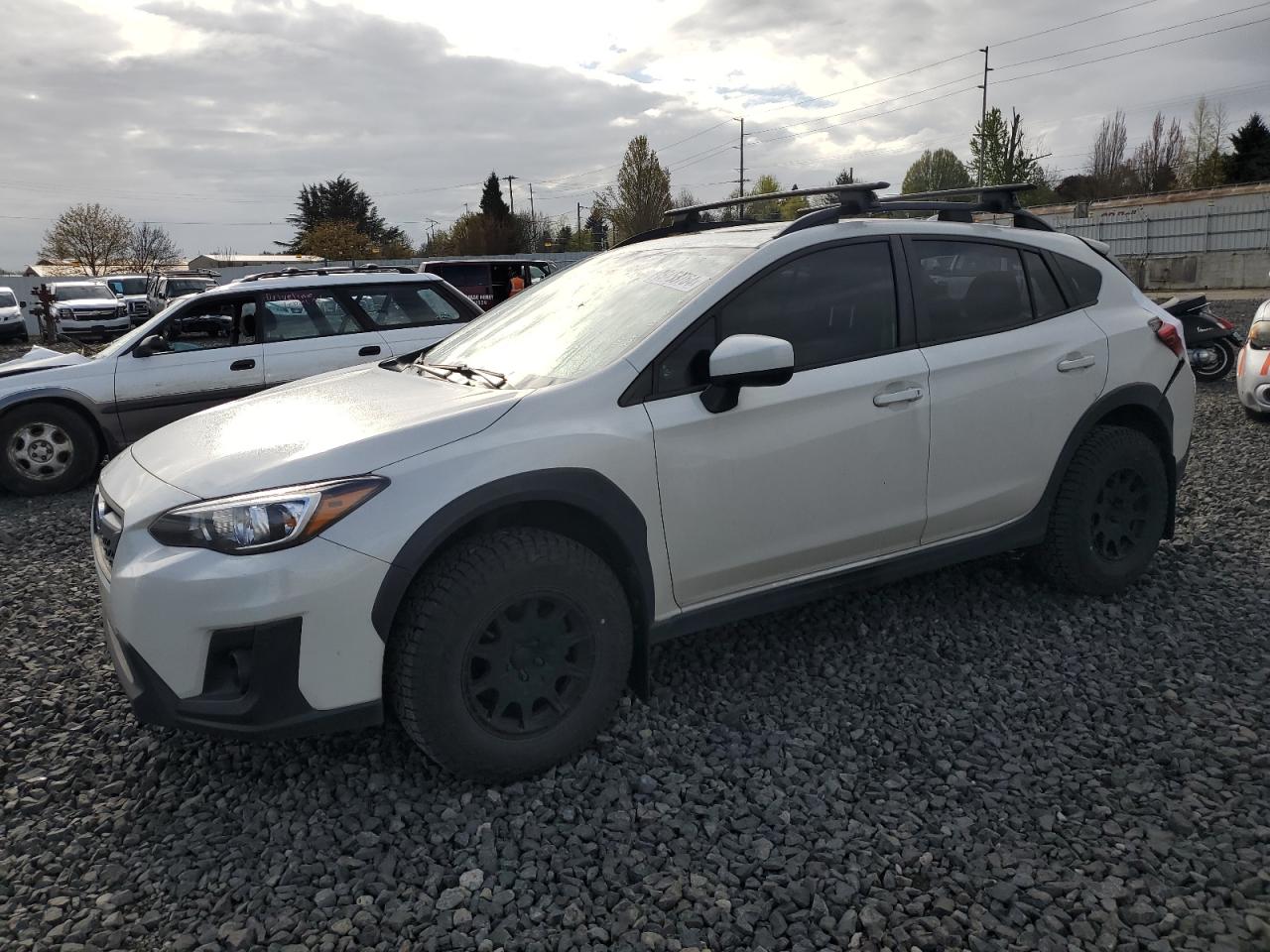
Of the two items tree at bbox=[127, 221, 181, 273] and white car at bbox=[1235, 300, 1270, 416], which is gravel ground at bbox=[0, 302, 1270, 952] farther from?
tree at bbox=[127, 221, 181, 273]

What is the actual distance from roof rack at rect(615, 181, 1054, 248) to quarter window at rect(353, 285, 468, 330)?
13.7ft

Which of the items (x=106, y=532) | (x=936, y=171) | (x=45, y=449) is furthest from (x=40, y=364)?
(x=936, y=171)

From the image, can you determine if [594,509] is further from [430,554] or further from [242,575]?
[242,575]

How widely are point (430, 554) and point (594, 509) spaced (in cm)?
51

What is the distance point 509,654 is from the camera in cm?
277

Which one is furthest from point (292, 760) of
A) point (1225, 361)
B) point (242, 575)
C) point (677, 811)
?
point (1225, 361)

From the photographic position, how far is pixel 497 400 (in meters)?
2.91

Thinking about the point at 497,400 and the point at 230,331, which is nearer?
the point at 497,400

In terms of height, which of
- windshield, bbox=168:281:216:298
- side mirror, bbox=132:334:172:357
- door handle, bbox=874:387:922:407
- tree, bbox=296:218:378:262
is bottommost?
door handle, bbox=874:387:922:407

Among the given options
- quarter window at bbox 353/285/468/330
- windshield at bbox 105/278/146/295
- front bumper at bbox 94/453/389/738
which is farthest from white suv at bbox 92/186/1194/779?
windshield at bbox 105/278/146/295

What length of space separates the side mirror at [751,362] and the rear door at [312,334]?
5374 millimetres

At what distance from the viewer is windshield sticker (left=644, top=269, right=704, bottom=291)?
10.8 ft

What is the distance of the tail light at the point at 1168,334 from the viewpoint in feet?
13.6

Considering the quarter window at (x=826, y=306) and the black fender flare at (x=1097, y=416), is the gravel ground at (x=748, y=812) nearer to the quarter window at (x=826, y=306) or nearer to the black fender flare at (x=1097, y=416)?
the black fender flare at (x=1097, y=416)
